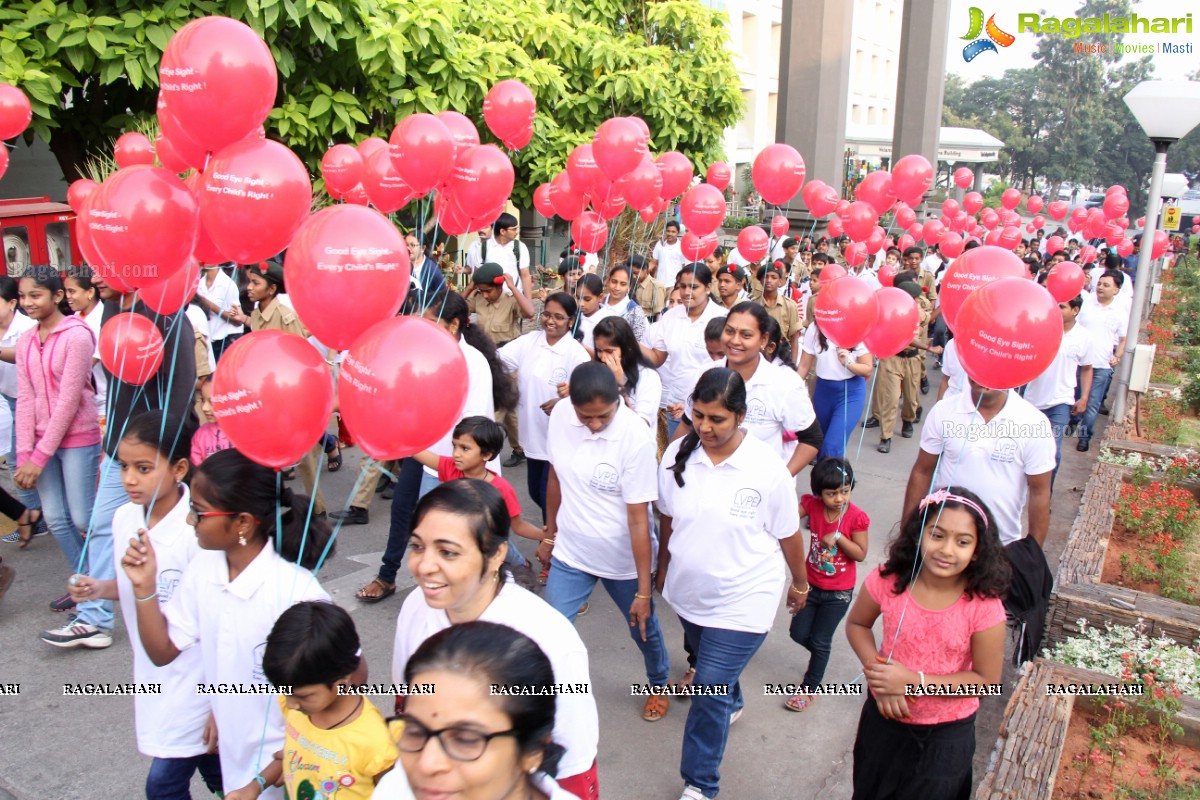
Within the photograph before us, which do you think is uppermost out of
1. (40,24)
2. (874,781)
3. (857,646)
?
(40,24)

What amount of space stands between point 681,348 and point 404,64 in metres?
4.68

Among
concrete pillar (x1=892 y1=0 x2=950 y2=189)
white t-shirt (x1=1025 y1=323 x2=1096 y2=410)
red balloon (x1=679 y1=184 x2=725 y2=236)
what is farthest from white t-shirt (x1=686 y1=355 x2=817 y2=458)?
concrete pillar (x1=892 y1=0 x2=950 y2=189)

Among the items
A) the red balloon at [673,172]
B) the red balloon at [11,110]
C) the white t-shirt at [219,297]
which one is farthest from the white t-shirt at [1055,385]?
the red balloon at [11,110]

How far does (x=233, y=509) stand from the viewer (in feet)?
7.89

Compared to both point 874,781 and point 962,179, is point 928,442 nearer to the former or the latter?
point 874,781

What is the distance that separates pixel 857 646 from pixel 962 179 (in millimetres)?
12318

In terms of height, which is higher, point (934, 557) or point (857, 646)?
point (934, 557)

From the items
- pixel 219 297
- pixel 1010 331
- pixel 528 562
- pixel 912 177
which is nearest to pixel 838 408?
pixel 1010 331

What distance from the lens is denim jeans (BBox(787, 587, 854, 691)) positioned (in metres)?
3.84

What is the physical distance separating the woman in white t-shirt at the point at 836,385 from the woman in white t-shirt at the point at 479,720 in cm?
418

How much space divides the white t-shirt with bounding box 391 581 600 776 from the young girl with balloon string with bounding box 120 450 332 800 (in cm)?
47

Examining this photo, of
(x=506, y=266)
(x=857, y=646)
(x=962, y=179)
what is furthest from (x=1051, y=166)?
(x=857, y=646)

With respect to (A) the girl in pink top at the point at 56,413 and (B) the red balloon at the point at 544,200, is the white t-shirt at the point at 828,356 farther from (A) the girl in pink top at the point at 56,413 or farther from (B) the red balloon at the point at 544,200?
(A) the girl in pink top at the point at 56,413

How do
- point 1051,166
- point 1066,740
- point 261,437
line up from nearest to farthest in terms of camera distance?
point 261,437
point 1066,740
point 1051,166
